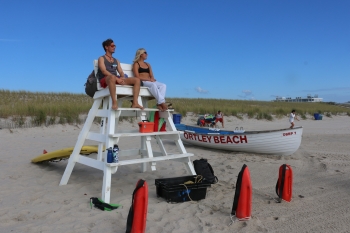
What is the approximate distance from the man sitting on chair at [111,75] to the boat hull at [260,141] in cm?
489

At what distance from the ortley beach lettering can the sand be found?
0.96 metres

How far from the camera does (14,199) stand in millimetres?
4898

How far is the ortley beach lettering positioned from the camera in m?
9.38

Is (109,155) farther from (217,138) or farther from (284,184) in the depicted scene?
(217,138)

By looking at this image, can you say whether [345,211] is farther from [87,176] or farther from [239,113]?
[239,113]

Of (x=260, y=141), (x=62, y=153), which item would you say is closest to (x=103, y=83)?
(x=62, y=153)

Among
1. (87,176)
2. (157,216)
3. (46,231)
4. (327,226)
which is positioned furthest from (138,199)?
(87,176)

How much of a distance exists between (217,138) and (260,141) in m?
1.40

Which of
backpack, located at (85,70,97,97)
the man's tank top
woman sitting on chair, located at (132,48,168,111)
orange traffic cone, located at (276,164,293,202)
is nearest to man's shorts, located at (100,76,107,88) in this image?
the man's tank top

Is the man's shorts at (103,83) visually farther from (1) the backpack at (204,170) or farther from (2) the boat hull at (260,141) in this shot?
(2) the boat hull at (260,141)

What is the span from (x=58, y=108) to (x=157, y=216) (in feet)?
38.6

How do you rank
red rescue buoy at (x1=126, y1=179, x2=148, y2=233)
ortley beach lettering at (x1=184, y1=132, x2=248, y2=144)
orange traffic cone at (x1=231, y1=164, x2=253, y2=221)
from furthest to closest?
ortley beach lettering at (x1=184, y1=132, x2=248, y2=144) < orange traffic cone at (x1=231, y1=164, x2=253, y2=221) < red rescue buoy at (x1=126, y1=179, x2=148, y2=233)

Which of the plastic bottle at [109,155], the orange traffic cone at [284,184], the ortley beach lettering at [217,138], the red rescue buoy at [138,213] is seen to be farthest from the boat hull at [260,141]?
the red rescue buoy at [138,213]

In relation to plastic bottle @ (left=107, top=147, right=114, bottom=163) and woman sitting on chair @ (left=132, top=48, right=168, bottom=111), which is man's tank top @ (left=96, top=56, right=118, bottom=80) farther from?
plastic bottle @ (left=107, top=147, right=114, bottom=163)
